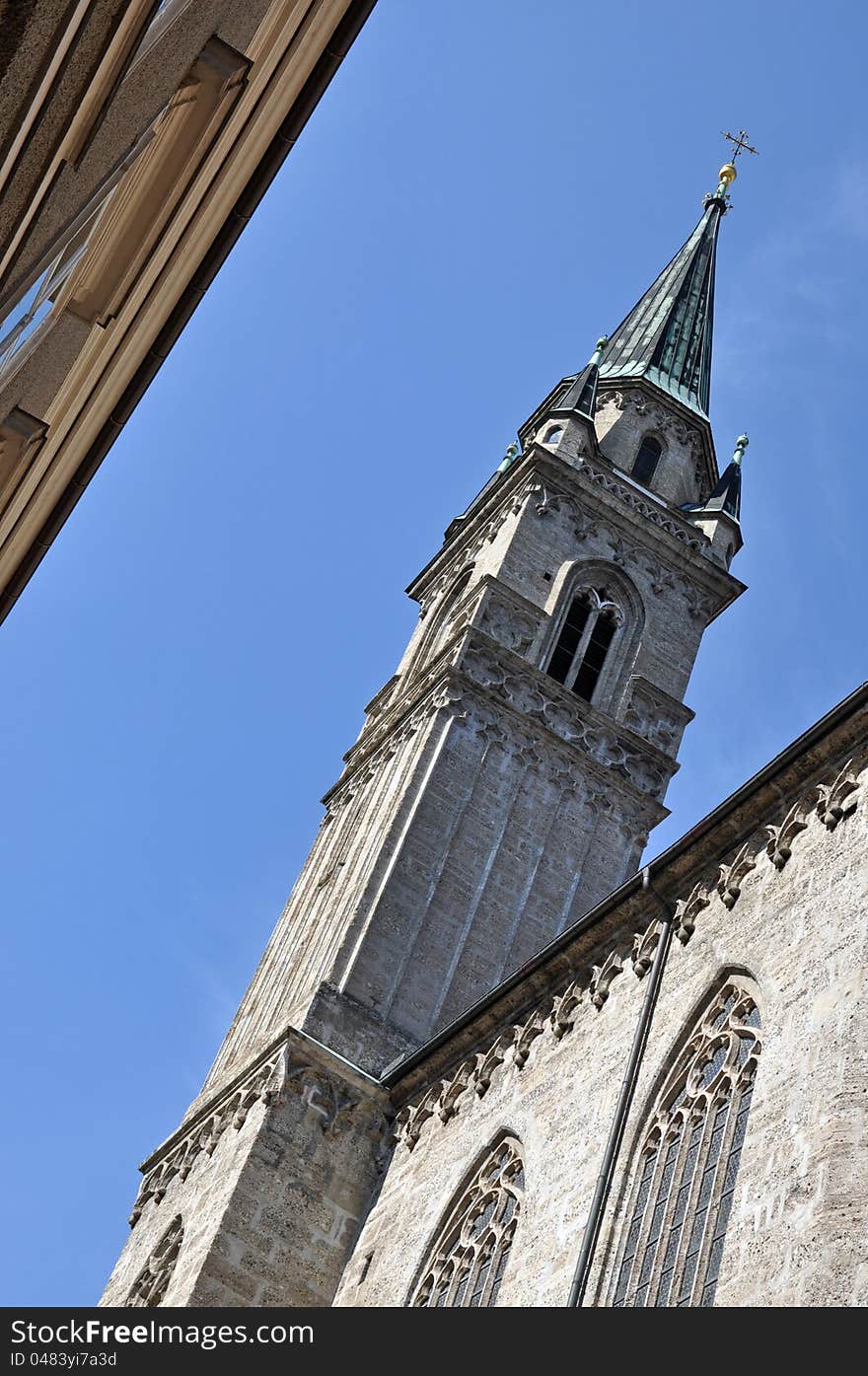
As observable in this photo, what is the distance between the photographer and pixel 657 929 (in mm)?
21406

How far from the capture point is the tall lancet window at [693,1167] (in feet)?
56.7

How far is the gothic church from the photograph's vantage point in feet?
57.6

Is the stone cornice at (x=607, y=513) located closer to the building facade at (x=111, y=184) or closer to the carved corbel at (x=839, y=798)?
the carved corbel at (x=839, y=798)

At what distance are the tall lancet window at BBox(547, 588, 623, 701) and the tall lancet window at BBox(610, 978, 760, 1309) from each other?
16.5 metres

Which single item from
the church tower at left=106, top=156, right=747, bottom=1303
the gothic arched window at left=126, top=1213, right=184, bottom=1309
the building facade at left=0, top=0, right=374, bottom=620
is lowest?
the building facade at left=0, top=0, right=374, bottom=620

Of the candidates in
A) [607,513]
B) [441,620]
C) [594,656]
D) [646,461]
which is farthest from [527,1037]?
[646,461]

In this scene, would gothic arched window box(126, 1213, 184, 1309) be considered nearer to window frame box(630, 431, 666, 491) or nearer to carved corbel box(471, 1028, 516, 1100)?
carved corbel box(471, 1028, 516, 1100)

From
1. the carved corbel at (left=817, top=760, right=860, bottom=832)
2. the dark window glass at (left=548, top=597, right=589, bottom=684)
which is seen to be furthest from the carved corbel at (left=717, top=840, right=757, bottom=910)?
the dark window glass at (left=548, top=597, right=589, bottom=684)

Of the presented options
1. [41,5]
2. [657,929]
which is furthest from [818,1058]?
[41,5]

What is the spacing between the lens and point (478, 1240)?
21734mm

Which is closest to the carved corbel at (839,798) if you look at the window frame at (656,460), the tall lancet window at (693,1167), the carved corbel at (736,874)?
the carved corbel at (736,874)

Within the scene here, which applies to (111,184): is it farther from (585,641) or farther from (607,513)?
(607,513)

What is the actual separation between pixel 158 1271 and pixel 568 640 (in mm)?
14883

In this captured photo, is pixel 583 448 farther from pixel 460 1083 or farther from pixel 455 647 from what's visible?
pixel 460 1083
